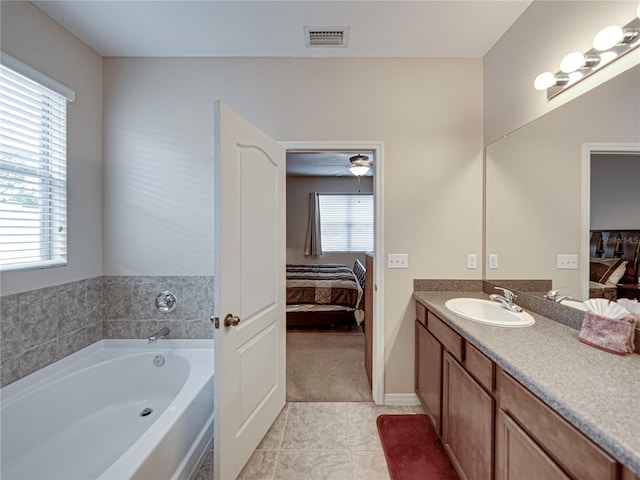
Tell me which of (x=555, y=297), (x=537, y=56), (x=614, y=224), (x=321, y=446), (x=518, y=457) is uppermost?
(x=537, y=56)

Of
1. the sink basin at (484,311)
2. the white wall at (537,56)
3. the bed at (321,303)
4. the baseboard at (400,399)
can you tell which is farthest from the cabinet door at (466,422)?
the bed at (321,303)

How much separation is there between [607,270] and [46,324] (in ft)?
10.1

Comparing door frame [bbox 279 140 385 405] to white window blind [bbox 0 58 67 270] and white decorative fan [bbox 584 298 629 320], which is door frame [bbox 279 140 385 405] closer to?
white decorative fan [bbox 584 298 629 320]

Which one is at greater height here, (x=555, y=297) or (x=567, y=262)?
(x=567, y=262)

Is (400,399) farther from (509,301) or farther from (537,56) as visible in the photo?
(537,56)

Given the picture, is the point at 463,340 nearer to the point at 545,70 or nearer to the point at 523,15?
the point at 545,70

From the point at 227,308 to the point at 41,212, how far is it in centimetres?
140

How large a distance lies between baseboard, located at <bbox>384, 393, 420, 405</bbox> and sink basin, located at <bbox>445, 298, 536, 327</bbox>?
90cm

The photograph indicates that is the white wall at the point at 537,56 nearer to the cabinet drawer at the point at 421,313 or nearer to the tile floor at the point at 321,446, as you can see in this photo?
the cabinet drawer at the point at 421,313

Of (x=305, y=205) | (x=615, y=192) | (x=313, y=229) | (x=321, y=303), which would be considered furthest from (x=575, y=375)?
(x=305, y=205)

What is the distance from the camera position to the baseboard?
2203 mm

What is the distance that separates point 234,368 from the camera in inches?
60.5

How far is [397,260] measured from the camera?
7.18ft

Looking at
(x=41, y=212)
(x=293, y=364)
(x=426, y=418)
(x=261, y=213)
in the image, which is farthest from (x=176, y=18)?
(x=426, y=418)
